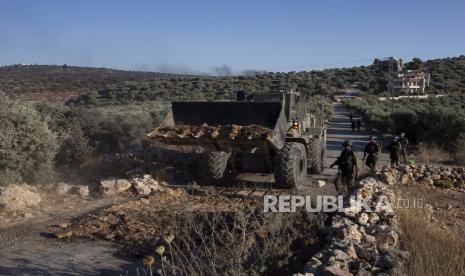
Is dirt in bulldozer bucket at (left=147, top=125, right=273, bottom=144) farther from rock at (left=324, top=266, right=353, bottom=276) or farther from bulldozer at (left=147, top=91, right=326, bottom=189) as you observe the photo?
rock at (left=324, top=266, right=353, bottom=276)

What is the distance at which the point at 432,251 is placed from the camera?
517 cm

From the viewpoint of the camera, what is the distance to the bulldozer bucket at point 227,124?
1119 cm

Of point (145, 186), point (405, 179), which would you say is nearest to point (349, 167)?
point (405, 179)

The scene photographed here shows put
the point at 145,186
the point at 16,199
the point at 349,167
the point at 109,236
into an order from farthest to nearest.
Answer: the point at 145,186 < the point at 349,167 < the point at 16,199 < the point at 109,236

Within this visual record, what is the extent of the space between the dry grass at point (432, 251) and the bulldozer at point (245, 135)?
4.80 metres

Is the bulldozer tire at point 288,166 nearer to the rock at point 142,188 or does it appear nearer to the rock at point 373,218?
the rock at point 142,188

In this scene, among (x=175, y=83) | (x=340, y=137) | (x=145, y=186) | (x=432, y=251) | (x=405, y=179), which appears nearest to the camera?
(x=432, y=251)

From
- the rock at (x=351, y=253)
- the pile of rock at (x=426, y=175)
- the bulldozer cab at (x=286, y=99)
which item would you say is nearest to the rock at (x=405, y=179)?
the pile of rock at (x=426, y=175)

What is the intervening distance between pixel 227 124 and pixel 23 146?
16.4ft

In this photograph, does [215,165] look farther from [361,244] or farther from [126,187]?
[361,244]

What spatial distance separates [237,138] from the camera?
11203 mm

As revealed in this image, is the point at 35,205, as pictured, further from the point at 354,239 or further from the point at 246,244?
the point at 354,239

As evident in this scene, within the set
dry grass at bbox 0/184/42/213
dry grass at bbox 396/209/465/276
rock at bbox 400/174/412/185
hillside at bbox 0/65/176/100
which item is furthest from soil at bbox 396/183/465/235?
hillside at bbox 0/65/176/100

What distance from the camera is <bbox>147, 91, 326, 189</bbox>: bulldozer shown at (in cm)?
1129
